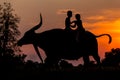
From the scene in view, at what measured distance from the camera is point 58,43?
1045 inches

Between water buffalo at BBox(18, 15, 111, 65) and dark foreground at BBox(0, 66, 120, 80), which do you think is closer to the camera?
dark foreground at BBox(0, 66, 120, 80)

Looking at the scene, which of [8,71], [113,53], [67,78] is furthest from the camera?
[113,53]

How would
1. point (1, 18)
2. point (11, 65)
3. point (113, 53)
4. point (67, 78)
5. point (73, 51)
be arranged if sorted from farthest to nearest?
point (113, 53), point (1, 18), point (73, 51), point (11, 65), point (67, 78)

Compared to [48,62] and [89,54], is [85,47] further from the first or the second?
[48,62]

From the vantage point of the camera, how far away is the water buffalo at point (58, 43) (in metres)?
26.1

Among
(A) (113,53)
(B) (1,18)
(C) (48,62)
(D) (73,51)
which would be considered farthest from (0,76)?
(A) (113,53)

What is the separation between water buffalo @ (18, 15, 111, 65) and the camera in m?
26.1

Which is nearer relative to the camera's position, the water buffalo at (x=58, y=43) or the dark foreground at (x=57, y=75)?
the dark foreground at (x=57, y=75)

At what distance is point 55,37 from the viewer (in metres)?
26.5

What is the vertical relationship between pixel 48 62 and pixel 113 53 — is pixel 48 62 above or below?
above

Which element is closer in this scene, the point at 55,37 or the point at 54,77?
the point at 54,77

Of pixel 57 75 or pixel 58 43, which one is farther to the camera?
pixel 58 43

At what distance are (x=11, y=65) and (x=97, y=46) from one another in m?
6.10

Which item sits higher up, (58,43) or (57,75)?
(58,43)
